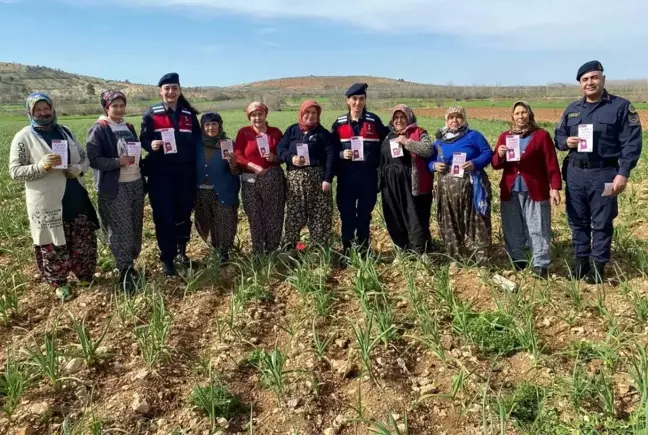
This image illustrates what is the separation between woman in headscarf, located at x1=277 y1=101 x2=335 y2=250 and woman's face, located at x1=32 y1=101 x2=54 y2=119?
2.21 metres

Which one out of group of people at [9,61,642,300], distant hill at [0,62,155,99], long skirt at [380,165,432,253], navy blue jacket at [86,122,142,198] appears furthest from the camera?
distant hill at [0,62,155,99]

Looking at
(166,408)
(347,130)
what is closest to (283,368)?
(166,408)

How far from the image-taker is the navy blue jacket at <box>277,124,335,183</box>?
518cm

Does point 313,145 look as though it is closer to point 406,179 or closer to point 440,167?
point 406,179

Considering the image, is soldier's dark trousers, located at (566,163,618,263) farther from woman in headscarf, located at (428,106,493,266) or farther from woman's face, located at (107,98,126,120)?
woman's face, located at (107,98,126,120)

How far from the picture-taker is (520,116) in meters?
4.59

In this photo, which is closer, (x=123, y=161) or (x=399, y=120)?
(x=123, y=161)

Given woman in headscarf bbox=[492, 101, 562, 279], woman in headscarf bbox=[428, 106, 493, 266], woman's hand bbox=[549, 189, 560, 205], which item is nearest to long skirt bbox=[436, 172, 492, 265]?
woman in headscarf bbox=[428, 106, 493, 266]

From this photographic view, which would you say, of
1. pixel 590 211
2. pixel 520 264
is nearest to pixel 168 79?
pixel 520 264

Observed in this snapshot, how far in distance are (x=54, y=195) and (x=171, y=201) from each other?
3.57ft

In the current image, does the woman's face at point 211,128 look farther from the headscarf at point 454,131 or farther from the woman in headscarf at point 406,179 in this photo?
the headscarf at point 454,131

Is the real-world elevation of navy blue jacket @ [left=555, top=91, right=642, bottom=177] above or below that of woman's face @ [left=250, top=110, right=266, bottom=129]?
below

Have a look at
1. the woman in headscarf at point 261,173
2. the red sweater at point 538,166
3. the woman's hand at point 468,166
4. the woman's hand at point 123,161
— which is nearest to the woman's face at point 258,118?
the woman in headscarf at point 261,173

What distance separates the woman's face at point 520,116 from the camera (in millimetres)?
4566
